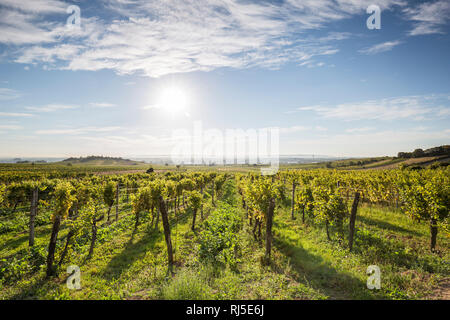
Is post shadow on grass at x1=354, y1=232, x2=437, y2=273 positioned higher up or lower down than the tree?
lower down

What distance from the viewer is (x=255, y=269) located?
850 centimetres

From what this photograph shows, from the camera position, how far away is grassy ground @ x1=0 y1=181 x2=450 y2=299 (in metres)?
6.75

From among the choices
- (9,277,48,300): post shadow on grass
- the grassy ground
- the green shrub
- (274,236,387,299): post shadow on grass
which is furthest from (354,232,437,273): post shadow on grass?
(9,277,48,300): post shadow on grass

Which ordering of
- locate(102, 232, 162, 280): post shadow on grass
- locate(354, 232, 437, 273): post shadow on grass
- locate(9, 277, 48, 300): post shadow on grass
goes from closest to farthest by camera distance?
locate(9, 277, 48, 300): post shadow on grass < locate(354, 232, 437, 273): post shadow on grass < locate(102, 232, 162, 280): post shadow on grass

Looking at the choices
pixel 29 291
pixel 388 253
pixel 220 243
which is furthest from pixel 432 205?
pixel 29 291

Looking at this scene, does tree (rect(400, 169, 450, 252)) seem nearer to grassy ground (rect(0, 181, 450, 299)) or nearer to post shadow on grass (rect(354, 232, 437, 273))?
grassy ground (rect(0, 181, 450, 299))

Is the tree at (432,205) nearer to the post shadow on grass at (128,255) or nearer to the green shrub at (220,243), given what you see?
the green shrub at (220,243)

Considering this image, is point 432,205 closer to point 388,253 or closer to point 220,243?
point 388,253

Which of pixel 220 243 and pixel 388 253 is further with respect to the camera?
pixel 220 243

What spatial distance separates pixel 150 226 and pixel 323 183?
17.8m

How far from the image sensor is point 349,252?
9.72 metres

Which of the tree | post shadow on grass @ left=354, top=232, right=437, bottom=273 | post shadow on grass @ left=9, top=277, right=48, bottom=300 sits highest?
the tree

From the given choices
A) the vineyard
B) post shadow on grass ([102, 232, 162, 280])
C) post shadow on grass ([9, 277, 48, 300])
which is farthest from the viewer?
post shadow on grass ([102, 232, 162, 280])

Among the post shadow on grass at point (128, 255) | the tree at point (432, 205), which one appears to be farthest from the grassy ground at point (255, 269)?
the tree at point (432, 205)
